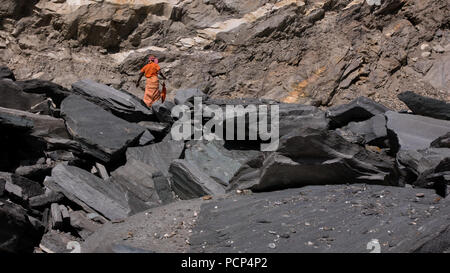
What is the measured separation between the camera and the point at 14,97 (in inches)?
255

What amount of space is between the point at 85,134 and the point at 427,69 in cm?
662

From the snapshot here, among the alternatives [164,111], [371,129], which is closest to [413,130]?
[371,129]

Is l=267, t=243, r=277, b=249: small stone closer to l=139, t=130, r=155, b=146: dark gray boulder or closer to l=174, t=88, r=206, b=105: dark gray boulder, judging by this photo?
l=139, t=130, r=155, b=146: dark gray boulder

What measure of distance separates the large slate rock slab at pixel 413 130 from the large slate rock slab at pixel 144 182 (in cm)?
281

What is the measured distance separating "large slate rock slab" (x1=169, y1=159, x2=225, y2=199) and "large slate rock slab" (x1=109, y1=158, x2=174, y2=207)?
0.13 meters

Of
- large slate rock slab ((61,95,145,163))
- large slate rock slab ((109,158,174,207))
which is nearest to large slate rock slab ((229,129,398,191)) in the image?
large slate rock slab ((109,158,174,207))

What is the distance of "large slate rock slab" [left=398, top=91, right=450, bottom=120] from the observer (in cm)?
647

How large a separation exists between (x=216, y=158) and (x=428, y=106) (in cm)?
294

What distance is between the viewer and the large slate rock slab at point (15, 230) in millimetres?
3939

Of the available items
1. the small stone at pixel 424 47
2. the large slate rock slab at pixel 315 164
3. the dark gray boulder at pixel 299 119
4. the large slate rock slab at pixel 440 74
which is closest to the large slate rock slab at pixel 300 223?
the large slate rock slab at pixel 315 164

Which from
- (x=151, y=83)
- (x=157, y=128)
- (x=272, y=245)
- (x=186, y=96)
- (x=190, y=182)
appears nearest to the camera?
(x=272, y=245)

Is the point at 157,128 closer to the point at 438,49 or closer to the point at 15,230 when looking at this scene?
the point at 15,230

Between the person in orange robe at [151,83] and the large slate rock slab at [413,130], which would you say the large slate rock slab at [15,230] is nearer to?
the person in orange robe at [151,83]

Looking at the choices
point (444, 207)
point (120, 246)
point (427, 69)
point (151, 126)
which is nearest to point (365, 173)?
point (444, 207)
